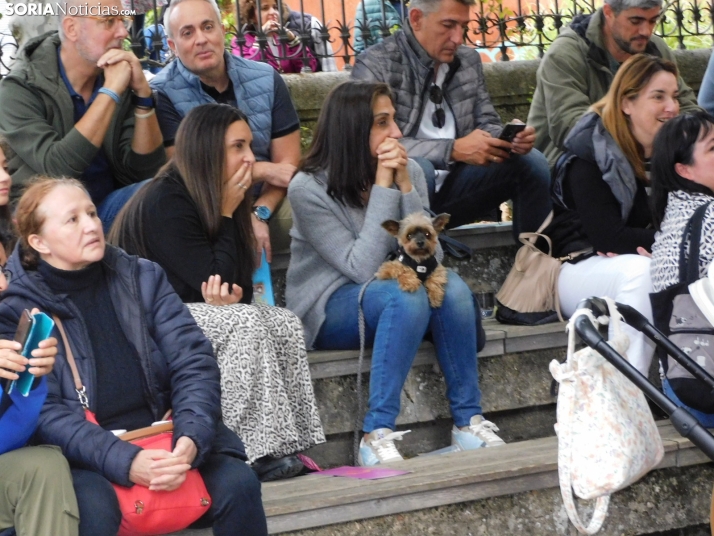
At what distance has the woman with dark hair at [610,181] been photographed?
15.4 ft

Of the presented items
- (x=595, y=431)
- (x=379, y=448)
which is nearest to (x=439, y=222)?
(x=379, y=448)

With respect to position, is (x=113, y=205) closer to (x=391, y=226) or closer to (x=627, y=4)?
(x=391, y=226)

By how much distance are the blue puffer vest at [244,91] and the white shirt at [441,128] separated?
732 mm

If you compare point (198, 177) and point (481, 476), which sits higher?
point (198, 177)

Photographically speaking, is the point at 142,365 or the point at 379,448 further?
the point at 379,448

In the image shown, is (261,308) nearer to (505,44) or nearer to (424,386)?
(424,386)

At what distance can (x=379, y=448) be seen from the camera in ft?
13.0

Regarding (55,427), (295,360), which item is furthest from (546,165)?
(55,427)

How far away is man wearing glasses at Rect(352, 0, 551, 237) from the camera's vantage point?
5070 millimetres

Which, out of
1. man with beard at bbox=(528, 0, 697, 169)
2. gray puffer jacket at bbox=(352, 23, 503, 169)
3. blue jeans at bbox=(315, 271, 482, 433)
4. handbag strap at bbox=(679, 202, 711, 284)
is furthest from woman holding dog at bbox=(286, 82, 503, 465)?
man with beard at bbox=(528, 0, 697, 169)

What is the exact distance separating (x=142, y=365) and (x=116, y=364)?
0.24 ft

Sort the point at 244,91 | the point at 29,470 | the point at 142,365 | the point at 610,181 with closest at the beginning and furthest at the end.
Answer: the point at 29,470 → the point at 142,365 → the point at 610,181 → the point at 244,91

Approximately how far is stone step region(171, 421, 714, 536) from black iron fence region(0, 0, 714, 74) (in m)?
2.88

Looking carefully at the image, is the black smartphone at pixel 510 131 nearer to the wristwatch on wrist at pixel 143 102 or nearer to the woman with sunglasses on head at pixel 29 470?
the wristwatch on wrist at pixel 143 102
